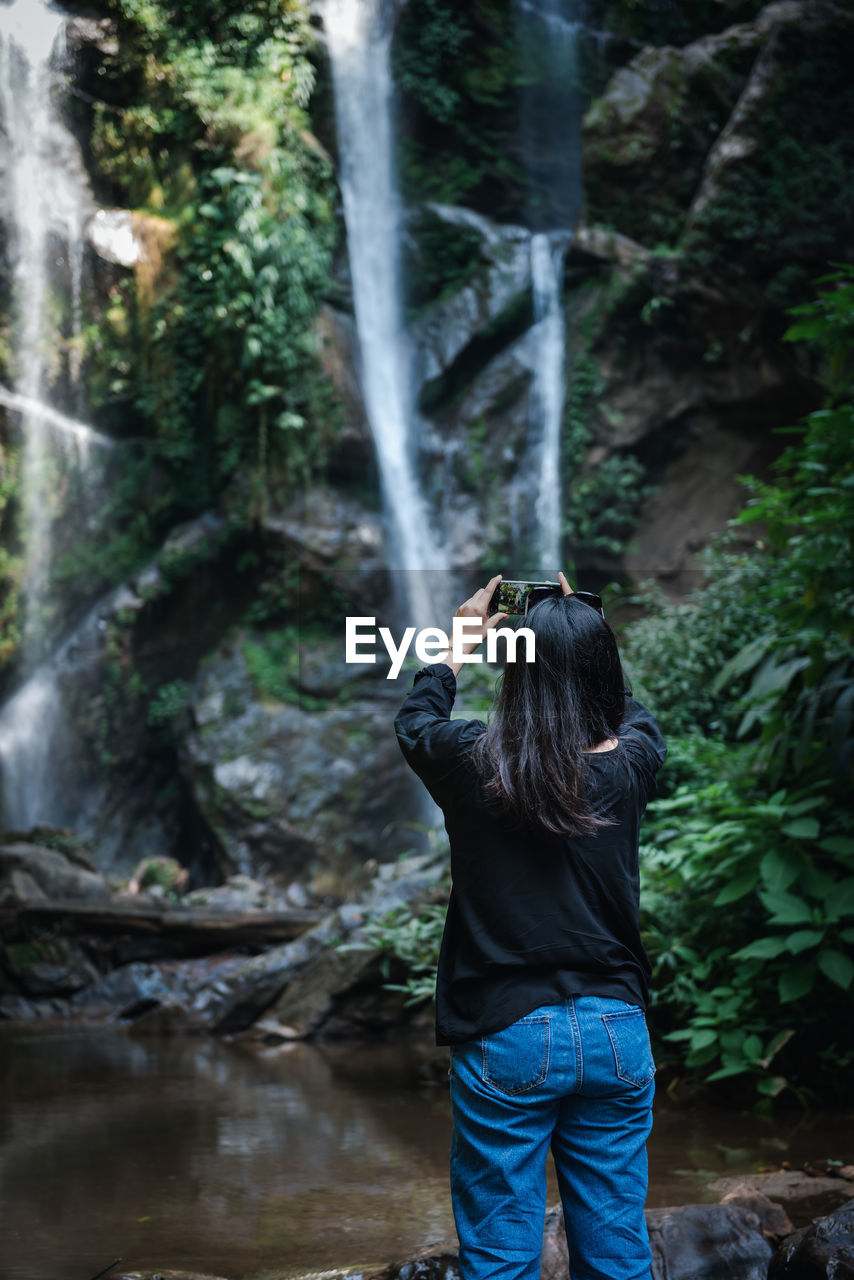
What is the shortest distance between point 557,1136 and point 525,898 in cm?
39

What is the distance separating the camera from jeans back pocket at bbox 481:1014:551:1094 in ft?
5.04

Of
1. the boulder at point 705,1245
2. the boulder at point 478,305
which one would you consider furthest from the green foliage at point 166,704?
the boulder at point 705,1245

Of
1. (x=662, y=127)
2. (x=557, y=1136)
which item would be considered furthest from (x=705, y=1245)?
(x=662, y=127)

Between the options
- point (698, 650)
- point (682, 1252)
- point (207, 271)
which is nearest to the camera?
point (682, 1252)

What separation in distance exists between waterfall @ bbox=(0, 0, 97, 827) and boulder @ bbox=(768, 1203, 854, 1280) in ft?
38.3

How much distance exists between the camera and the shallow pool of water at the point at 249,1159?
2822mm

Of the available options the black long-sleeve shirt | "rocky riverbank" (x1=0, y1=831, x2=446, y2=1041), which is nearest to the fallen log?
"rocky riverbank" (x1=0, y1=831, x2=446, y2=1041)

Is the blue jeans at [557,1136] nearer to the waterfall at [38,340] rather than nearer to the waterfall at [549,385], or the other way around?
the waterfall at [38,340]

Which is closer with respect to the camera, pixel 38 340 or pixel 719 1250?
pixel 719 1250

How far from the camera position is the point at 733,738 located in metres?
5.88

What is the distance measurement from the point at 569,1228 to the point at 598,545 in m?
12.3

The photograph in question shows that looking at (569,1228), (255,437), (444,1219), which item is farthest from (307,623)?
(569,1228)

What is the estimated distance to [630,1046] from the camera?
158 centimetres

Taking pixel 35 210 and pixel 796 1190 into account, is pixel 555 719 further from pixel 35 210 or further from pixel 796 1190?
pixel 35 210
